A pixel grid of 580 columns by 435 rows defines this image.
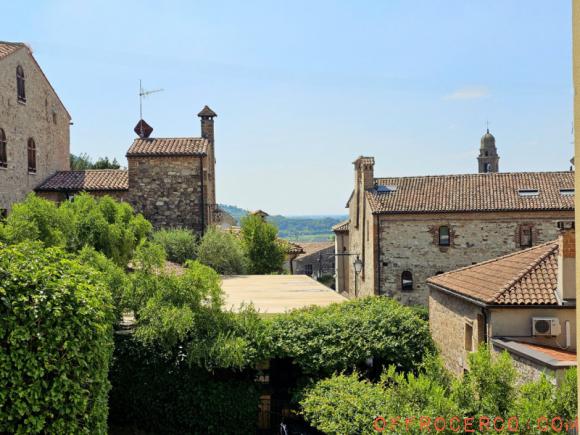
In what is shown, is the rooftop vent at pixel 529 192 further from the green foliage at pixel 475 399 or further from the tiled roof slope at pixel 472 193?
the green foliage at pixel 475 399

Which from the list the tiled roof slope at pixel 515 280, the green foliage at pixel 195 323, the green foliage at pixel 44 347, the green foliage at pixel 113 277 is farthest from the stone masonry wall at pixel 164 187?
the green foliage at pixel 44 347

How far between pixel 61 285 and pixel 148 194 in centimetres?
2211

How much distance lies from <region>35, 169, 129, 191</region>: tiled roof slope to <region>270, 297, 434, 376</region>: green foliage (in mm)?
16920

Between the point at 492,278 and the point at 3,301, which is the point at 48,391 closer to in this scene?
the point at 3,301

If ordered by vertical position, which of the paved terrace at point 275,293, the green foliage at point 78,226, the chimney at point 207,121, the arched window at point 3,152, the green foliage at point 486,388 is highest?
the chimney at point 207,121

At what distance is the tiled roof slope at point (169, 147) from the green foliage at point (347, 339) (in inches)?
611

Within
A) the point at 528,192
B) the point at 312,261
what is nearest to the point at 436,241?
the point at 528,192

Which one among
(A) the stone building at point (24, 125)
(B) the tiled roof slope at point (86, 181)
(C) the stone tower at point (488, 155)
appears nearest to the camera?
(A) the stone building at point (24, 125)

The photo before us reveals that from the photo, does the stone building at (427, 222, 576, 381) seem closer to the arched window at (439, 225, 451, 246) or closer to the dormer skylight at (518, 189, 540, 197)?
the arched window at (439, 225, 451, 246)

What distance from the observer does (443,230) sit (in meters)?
36.9

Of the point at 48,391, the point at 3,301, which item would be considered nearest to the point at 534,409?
the point at 48,391

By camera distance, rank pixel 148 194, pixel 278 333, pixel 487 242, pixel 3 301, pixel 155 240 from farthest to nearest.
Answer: pixel 487 242 < pixel 148 194 < pixel 155 240 < pixel 278 333 < pixel 3 301

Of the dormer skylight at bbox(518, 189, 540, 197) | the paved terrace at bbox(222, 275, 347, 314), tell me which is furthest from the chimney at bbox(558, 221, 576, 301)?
the dormer skylight at bbox(518, 189, 540, 197)

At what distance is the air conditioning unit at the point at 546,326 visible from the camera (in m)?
15.9
